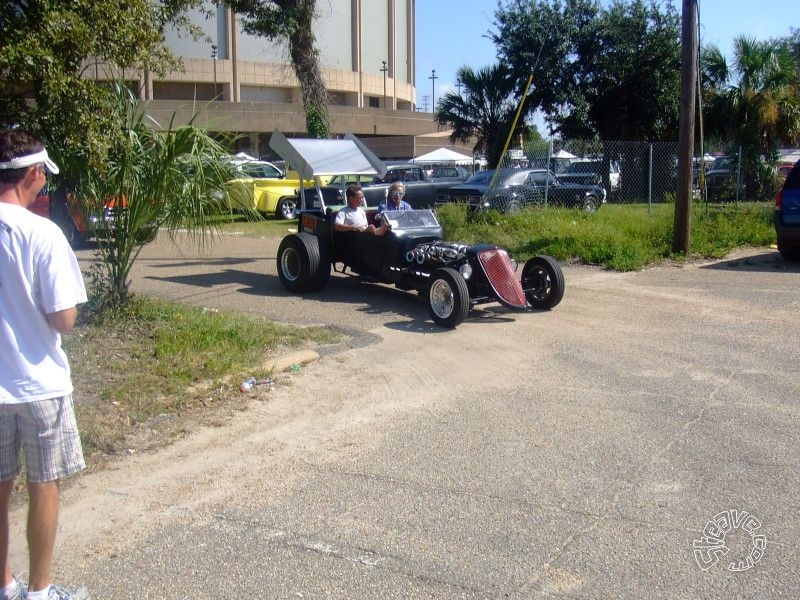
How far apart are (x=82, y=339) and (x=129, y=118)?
85.1 inches

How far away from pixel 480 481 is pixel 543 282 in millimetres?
5293

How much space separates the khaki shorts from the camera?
138 inches

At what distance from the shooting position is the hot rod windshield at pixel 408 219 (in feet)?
34.5

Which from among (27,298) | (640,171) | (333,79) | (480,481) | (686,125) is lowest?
(480,481)

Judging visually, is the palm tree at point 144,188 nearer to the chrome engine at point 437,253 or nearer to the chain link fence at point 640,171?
the chrome engine at point 437,253

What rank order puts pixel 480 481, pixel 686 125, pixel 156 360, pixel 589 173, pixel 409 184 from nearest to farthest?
1. pixel 480 481
2. pixel 156 360
3. pixel 686 125
4. pixel 409 184
5. pixel 589 173

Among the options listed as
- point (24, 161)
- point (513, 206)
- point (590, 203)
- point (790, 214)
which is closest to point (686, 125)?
point (790, 214)

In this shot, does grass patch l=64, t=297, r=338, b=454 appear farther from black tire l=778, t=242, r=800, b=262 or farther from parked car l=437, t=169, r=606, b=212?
parked car l=437, t=169, r=606, b=212

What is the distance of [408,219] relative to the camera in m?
10.7

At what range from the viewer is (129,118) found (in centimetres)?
810

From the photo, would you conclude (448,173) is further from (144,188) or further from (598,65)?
(144,188)

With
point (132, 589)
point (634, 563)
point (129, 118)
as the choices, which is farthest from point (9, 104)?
point (634, 563)

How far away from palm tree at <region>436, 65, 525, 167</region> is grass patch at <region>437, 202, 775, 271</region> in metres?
15.0

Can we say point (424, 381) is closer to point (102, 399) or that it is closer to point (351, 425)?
point (351, 425)
